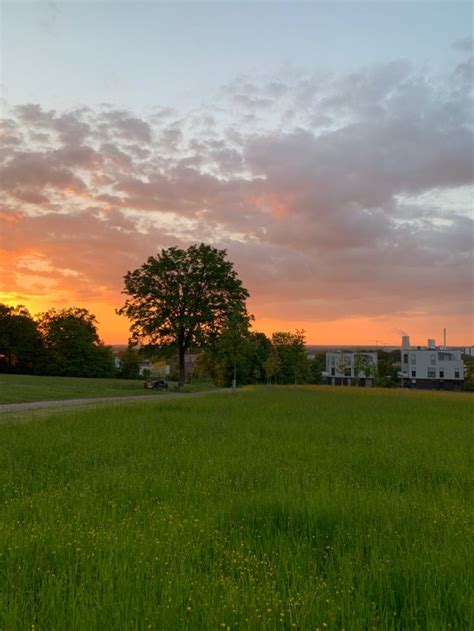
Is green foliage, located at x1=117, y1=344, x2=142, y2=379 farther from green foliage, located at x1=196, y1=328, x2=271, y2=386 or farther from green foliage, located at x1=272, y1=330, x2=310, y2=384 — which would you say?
green foliage, located at x1=272, y1=330, x2=310, y2=384

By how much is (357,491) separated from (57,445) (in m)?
6.96

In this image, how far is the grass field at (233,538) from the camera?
3.46 m

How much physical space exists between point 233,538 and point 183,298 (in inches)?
1744

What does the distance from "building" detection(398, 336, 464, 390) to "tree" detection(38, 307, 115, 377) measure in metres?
71.9

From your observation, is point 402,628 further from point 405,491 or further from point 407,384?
point 407,384

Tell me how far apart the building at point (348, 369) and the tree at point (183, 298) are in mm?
57080

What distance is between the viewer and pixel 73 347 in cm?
8788

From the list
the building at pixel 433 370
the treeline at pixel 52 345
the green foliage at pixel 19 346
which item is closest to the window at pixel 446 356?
the building at pixel 433 370

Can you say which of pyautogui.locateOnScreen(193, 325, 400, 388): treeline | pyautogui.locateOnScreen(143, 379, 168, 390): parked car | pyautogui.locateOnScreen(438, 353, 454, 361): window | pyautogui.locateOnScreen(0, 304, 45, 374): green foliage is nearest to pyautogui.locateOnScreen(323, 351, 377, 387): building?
pyautogui.locateOnScreen(193, 325, 400, 388): treeline

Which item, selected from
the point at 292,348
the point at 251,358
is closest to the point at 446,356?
the point at 251,358

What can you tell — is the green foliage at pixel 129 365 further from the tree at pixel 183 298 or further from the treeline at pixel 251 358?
the tree at pixel 183 298

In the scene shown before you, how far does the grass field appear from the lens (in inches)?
136

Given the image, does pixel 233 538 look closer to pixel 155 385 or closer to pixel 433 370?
pixel 155 385

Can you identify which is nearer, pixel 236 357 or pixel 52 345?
pixel 236 357
